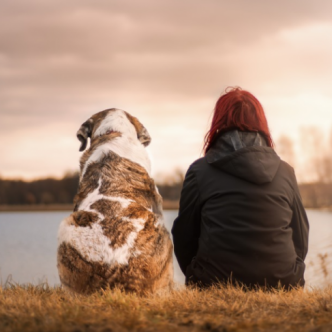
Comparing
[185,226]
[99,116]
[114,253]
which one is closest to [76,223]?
[114,253]

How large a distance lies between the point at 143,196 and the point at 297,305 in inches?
86.4

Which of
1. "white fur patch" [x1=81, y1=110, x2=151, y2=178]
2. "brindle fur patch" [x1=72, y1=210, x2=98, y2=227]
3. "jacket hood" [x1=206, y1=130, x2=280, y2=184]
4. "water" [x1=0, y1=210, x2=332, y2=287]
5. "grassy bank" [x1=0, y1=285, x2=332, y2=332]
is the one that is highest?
"white fur patch" [x1=81, y1=110, x2=151, y2=178]

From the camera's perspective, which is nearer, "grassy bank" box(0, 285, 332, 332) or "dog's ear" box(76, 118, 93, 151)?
"grassy bank" box(0, 285, 332, 332)

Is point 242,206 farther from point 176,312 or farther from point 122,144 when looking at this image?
point 122,144

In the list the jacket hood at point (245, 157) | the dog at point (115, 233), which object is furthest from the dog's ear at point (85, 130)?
the jacket hood at point (245, 157)

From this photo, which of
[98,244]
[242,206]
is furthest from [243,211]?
[98,244]

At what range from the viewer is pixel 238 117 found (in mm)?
5602

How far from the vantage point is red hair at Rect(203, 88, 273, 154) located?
18.2 ft

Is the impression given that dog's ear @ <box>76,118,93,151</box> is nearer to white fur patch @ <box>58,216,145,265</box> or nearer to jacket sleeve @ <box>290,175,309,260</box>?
white fur patch @ <box>58,216,145,265</box>

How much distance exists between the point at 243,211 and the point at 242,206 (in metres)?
0.06

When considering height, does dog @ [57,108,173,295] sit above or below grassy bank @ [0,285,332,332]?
above

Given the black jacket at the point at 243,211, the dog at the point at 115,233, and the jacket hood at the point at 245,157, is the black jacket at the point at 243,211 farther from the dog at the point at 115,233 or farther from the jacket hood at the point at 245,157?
the dog at the point at 115,233

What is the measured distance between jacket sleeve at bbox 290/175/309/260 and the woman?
1cm

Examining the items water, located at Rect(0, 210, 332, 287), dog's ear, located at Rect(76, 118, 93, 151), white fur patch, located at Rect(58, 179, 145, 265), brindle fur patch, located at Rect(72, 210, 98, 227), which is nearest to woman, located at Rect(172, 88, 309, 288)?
white fur patch, located at Rect(58, 179, 145, 265)
